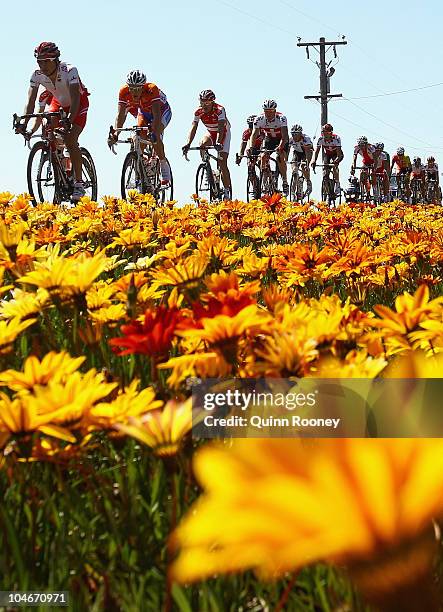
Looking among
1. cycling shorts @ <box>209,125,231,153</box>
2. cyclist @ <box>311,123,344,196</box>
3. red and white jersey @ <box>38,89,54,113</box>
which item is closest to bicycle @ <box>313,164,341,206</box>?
Result: cyclist @ <box>311,123,344,196</box>

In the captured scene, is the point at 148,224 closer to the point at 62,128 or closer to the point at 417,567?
the point at 417,567

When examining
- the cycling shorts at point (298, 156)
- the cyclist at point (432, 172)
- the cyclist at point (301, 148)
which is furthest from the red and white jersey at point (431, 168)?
the cycling shorts at point (298, 156)

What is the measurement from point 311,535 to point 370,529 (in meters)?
0.03

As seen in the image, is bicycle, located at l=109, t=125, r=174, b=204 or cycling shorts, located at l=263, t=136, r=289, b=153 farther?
cycling shorts, located at l=263, t=136, r=289, b=153

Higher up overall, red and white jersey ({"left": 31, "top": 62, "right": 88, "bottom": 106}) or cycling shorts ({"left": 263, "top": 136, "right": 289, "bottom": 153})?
cycling shorts ({"left": 263, "top": 136, "right": 289, "bottom": 153})

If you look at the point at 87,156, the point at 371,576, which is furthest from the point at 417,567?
the point at 87,156

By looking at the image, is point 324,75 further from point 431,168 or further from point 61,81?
point 61,81

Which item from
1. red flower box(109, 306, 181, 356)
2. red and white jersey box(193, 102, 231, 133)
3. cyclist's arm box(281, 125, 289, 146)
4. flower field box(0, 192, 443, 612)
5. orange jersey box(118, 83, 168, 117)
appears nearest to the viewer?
flower field box(0, 192, 443, 612)

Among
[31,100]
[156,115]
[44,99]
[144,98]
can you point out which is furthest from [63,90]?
[144,98]

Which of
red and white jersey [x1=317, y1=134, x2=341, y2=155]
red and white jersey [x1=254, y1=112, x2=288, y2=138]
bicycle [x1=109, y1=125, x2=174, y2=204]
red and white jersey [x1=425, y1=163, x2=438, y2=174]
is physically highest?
red and white jersey [x1=425, y1=163, x2=438, y2=174]

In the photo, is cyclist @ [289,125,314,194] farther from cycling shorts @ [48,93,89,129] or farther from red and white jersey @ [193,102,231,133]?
cycling shorts @ [48,93,89,129]

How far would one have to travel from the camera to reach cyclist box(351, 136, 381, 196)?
83.1 feet

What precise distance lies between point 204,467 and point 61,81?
1034 cm

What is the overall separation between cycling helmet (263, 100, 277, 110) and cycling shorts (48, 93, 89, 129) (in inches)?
277
